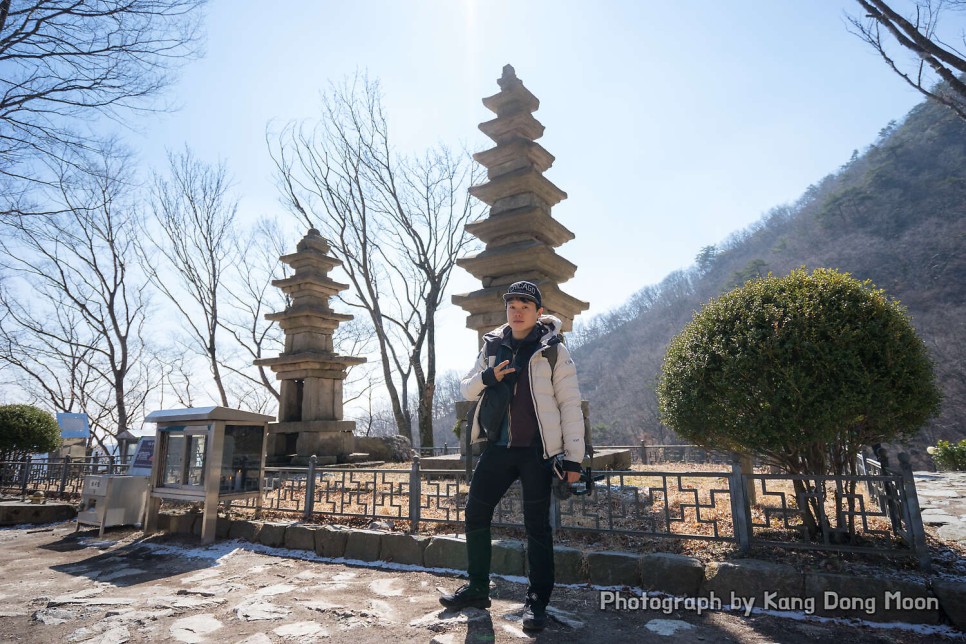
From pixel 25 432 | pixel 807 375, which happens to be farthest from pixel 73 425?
pixel 807 375

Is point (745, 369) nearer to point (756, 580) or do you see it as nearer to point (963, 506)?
point (756, 580)

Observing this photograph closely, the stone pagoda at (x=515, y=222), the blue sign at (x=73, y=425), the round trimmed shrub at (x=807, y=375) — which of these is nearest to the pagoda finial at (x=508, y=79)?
the stone pagoda at (x=515, y=222)

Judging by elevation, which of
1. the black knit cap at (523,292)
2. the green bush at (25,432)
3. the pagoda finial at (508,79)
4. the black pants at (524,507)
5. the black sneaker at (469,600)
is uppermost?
the pagoda finial at (508,79)

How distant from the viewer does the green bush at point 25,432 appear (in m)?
11.8

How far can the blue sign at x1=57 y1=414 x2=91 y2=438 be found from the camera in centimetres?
2077

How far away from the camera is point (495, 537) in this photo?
494 centimetres

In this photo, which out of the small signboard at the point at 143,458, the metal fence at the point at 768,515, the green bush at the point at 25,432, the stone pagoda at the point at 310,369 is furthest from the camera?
the stone pagoda at the point at 310,369

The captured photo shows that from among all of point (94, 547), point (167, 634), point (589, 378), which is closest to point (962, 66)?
point (167, 634)

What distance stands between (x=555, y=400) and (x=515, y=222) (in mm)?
6017

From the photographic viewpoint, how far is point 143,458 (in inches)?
297

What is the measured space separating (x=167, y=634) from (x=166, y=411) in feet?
15.3

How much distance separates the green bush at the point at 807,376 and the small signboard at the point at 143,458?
25.9 ft

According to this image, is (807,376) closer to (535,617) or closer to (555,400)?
(555,400)

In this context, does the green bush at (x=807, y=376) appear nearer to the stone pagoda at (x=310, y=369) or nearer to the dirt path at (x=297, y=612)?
the dirt path at (x=297, y=612)
